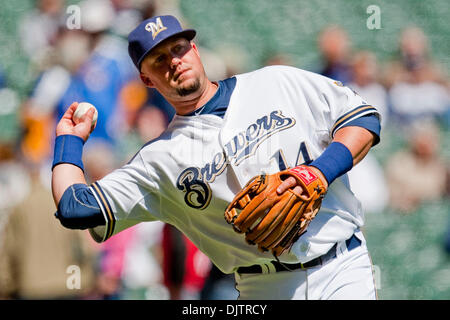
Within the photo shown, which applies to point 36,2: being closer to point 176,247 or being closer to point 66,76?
point 66,76

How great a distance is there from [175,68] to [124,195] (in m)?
0.52

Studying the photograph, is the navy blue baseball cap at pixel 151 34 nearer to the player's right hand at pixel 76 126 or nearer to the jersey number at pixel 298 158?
the player's right hand at pixel 76 126

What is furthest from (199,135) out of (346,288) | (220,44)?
(220,44)

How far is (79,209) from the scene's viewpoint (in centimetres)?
261

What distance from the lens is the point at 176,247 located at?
4.33 m

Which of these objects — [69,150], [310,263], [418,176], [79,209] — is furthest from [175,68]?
[418,176]

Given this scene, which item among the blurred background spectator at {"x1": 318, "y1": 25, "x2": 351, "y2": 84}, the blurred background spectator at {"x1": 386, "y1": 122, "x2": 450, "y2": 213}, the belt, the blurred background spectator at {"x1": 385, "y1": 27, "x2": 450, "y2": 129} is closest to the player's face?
the belt

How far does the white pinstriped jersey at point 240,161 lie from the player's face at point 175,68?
0.13 metres

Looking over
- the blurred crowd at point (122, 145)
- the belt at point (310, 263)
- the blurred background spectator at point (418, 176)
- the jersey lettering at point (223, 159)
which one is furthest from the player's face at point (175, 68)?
the blurred background spectator at point (418, 176)

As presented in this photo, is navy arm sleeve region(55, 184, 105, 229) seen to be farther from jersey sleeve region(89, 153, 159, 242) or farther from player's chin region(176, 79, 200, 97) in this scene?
player's chin region(176, 79, 200, 97)

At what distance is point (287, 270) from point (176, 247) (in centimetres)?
170

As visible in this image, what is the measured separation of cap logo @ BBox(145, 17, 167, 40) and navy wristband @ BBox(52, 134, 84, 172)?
50cm

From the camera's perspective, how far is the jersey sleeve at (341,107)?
2.64m

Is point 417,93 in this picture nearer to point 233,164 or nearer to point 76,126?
point 233,164
